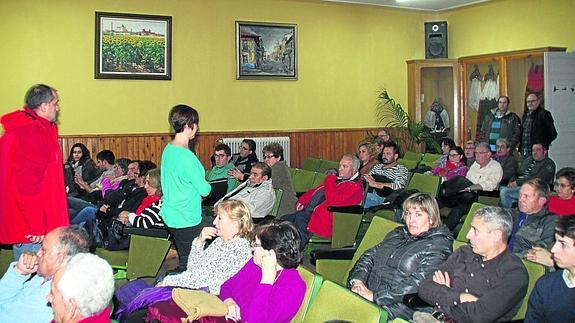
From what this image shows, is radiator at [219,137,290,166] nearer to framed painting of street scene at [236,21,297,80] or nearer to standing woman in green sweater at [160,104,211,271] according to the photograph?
framed painting of street scene at [236,21,297,80]

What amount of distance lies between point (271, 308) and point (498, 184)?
4.79 metres

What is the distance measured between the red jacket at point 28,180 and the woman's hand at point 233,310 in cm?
128

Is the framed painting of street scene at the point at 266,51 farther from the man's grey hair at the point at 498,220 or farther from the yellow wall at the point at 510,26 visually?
the man's grey hair at the point at 498,220

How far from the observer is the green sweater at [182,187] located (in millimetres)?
4051

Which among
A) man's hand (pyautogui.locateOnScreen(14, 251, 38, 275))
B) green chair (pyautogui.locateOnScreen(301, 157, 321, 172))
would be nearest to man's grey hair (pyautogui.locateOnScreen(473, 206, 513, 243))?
man's hand (pyautogui.locateOnScreen(14, 251, 38, 275))

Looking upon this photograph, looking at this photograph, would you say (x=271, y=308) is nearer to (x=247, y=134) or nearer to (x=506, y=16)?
(x=247, y=134)

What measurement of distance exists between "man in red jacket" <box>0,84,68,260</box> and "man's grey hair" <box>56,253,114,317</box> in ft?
5.36

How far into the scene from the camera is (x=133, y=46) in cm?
923

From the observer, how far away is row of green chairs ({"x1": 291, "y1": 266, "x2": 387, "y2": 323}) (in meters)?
2.51

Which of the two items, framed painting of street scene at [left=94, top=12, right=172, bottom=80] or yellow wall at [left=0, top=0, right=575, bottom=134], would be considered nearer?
yellow wall at [left=0, top=0, right=575, bottom=134]

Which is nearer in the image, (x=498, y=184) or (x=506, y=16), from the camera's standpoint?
(x=498, y=184)

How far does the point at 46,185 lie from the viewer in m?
3.85

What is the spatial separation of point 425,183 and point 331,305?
3.97m

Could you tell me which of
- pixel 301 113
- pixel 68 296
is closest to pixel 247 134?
pixel 301 113
